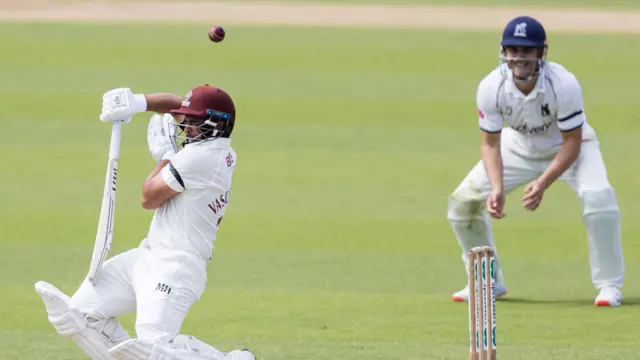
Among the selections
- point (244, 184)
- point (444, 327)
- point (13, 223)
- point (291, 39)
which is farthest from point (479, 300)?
point (291, 39)

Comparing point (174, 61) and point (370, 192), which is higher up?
point (174, 61)

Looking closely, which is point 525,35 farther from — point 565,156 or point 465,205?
point 465,205

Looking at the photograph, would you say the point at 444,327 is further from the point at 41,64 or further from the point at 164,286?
the point at 41,64

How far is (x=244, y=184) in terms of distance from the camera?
11.7m

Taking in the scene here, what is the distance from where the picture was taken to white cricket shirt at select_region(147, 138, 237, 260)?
587 centimetres

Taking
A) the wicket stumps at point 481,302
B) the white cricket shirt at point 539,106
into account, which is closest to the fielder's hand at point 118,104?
the wicket stumps at point 481,302

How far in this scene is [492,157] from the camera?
25.9 ft

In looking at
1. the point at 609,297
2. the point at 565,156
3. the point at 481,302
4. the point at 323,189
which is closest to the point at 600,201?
Answer: the point at 565,156

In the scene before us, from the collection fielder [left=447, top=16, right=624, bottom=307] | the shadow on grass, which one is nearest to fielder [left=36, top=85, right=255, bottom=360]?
fielder [left=447, top=16, right=624, bottom=307]

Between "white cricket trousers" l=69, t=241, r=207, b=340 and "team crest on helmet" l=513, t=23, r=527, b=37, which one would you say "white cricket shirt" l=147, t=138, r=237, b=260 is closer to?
"white cricket trousers" l=69, t=241, r=207, b=340

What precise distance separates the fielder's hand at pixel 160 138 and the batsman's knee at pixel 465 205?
102 inches

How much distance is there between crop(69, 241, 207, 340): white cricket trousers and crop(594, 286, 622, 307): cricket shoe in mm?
2983

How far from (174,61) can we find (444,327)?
10277mm

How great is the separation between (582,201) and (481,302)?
2.76 metres
